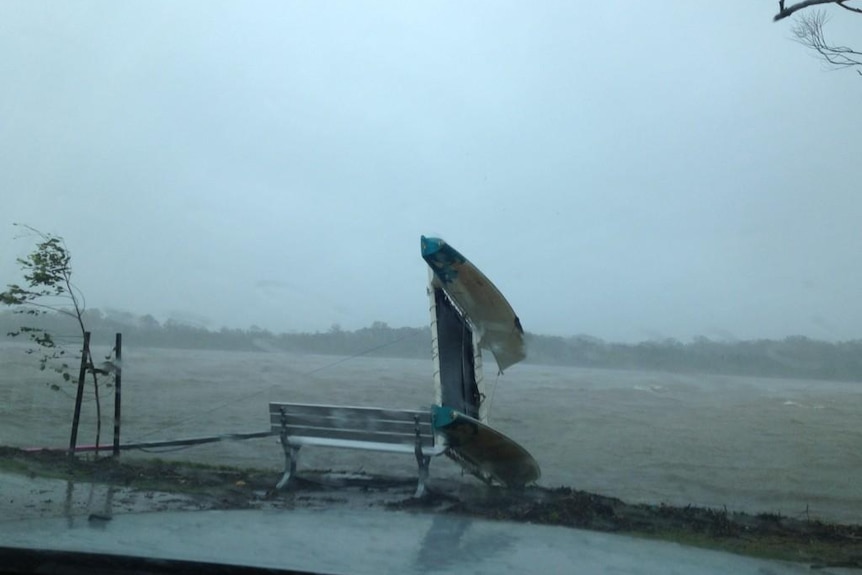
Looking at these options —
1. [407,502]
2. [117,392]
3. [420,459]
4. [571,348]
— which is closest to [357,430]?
[420,459]

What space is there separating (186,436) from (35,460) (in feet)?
11.1

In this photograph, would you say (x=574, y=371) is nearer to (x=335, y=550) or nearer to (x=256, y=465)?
(x=256, y=465)

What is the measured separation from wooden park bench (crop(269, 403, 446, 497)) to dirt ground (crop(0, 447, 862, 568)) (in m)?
0.40

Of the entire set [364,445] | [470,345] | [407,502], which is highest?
[470,345]

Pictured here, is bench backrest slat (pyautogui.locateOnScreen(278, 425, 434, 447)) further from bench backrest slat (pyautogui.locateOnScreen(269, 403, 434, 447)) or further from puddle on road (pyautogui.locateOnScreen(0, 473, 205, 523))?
puddle on road (pyautogui.locateOnScreen(0, 473, 205, 523))

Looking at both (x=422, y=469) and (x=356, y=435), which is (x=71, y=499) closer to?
(x=356, y=435)

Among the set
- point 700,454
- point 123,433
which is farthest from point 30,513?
point 700,454

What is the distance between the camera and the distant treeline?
1745 cm

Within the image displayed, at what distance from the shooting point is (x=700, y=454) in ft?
42.7

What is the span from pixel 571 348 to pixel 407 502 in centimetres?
1021

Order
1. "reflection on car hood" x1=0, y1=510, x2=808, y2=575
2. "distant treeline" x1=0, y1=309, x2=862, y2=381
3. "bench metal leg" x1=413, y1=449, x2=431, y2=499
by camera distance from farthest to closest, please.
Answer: "distant treeline" x1=0, y1=309, x2=862, y2=381 < "bench metal leg" x1=413, y1=449, x2=431, y2=499 < "reflection on car hood" x1=0, y1=510, x2=808, y2=575

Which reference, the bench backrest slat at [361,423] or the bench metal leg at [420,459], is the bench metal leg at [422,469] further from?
the bench backrest slat at [361,423]

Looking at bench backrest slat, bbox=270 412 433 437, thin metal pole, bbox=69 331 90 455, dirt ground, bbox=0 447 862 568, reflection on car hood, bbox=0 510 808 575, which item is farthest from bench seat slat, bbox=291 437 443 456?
thin metal pole, bbox=69 331 90 455

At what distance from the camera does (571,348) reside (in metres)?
18.9
